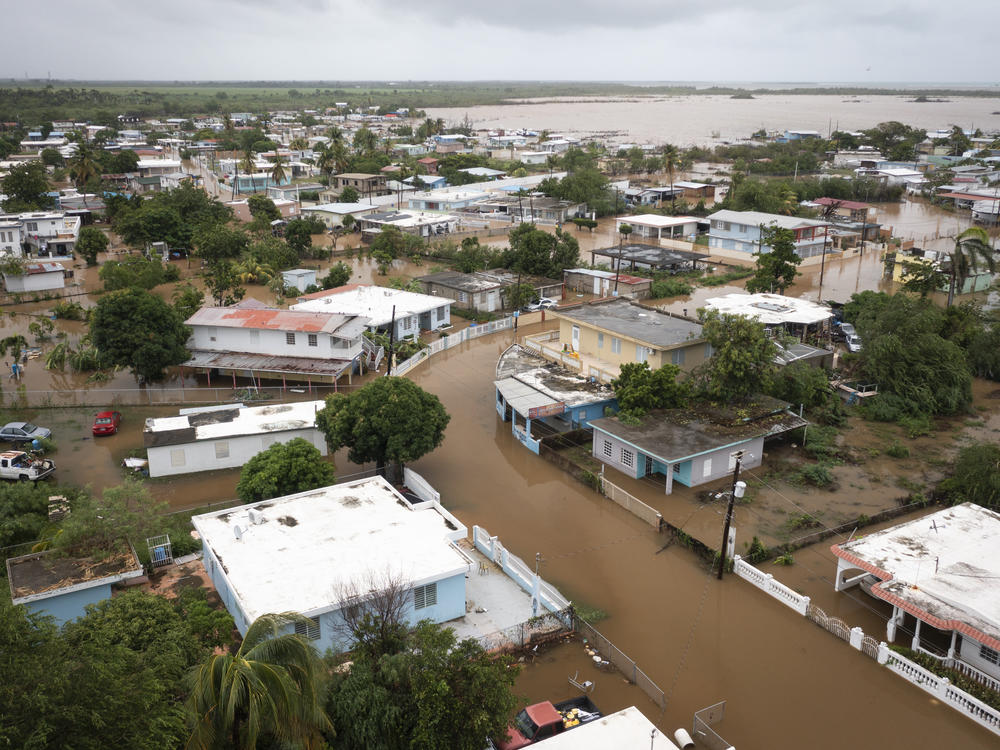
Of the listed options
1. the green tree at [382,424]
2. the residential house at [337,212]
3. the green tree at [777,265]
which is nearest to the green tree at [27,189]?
the residential house at [337,212]

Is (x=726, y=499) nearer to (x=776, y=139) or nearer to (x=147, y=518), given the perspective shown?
(x=147, y=518)

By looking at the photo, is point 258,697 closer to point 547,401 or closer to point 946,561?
point 946,561

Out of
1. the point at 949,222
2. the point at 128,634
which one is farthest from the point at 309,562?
the point at 949,222

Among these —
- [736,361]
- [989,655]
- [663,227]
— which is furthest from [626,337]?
[663,227]

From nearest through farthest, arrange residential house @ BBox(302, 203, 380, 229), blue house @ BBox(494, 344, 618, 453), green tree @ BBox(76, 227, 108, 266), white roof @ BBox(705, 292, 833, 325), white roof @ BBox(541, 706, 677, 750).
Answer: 1. white roof @ BBox(541, 706, 677, 750)
2. blue house @ BBox(494, 344, 618, 453)
3. white roof @ BBox(705, 292, 833, 325)
4. green tree @ BBox(76, 227, 108, 266)
5. residential house @ BBox(302, 203, 380, 229)

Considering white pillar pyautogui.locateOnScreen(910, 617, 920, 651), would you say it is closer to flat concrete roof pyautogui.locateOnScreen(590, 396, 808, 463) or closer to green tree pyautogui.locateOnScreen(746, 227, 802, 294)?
flat concrete roof pyautogui.locateOnScreen(590, 396, 808, 463)

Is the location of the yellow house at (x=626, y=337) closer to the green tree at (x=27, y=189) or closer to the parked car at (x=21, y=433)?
the parked car at (x=21, y=433)

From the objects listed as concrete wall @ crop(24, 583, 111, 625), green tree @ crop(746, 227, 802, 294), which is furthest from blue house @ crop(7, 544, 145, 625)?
green tree @ crop(746, 227, 802, 294)
